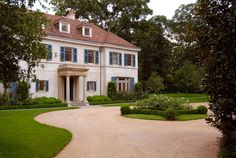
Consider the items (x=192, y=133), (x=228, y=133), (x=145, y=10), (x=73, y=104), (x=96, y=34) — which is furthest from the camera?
(x=145, y=10)

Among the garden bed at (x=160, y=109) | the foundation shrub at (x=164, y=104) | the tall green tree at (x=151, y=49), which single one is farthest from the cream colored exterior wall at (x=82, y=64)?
the tall green tree at (x=151, y=49)

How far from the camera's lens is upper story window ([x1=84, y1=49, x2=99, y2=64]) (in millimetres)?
34175

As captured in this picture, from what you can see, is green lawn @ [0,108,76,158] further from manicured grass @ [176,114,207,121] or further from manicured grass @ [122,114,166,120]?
manicured grass @ [176,114,207,121]

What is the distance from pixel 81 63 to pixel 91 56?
1756 millimetres

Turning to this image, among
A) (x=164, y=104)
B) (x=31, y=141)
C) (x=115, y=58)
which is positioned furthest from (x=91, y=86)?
(x=31, y=141)

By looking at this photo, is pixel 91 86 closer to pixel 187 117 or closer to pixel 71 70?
pixel 71 70

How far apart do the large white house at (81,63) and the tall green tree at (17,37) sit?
20196 mm

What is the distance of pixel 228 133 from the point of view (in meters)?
8.10

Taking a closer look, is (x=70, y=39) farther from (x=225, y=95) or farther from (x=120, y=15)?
(x=225, y=95)

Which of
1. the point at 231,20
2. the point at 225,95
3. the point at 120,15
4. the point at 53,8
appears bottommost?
the point at 225,95

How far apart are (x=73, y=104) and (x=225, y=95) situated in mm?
24138

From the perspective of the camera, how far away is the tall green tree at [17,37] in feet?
27.2

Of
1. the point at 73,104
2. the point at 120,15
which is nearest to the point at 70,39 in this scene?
the point at 73,104

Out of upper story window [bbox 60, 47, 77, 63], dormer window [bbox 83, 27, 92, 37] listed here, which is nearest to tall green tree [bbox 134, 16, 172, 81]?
dormer window [bbox 83, 27, 92, 37]
